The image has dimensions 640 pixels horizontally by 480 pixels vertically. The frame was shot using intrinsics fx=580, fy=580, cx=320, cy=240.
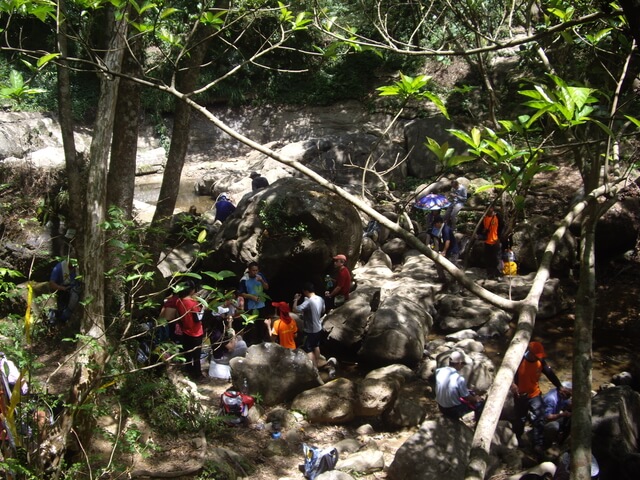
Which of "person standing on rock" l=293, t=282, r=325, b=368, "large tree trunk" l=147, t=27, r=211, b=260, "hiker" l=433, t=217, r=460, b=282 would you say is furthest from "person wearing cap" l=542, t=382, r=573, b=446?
"large tree trunk" l=147, t=27, r=211, b=260

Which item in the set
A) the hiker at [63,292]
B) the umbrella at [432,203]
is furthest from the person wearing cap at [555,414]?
the hiker at [63,292]

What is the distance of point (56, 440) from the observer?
13.7ft

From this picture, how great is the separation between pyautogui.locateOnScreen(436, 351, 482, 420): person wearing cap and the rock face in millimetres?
3683

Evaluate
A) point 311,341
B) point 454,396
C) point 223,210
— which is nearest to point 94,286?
point 311,341

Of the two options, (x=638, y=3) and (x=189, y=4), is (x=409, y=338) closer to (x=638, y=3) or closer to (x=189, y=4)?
(x=638, y=3)

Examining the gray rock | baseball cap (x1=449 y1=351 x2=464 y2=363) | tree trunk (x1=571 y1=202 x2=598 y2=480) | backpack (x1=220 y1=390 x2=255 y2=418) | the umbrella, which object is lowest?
the gray rock

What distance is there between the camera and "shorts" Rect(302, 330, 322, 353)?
8.04 metres

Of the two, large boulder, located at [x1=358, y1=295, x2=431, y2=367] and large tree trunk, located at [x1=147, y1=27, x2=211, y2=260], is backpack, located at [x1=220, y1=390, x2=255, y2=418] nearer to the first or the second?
large tree trunk, located at [x1=147, y1=27, x2=211, y2=260]

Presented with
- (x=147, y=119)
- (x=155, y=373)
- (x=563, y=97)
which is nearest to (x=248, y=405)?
(x=155, y=373)

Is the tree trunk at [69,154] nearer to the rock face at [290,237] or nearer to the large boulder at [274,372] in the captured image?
the large boulder at [274,372]

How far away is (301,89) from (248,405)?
52.1ft

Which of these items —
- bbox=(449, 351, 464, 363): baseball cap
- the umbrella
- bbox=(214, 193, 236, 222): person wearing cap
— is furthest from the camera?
bbox=(214, 193, 236, 222): person wearing cap

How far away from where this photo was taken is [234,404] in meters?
6.45

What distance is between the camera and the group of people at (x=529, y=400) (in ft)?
20.5
